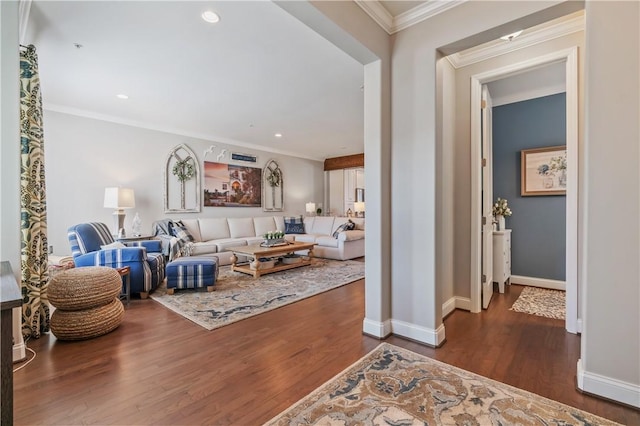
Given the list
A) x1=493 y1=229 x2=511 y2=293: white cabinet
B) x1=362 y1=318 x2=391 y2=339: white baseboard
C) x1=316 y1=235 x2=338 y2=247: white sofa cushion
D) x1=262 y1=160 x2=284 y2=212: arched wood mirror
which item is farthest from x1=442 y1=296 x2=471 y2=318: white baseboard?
x1=262 y1=160 x2=284 y2=212: arched wood mirror

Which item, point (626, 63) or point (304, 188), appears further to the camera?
point (304, 188)

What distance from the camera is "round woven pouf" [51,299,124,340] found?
234 centimetres

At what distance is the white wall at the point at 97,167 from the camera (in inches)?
179

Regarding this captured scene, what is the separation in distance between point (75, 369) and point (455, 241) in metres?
3.38

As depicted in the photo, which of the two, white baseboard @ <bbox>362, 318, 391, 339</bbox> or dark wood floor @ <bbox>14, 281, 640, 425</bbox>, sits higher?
white baseboard @ <bbox>362, 318, 391, 339</bbox>

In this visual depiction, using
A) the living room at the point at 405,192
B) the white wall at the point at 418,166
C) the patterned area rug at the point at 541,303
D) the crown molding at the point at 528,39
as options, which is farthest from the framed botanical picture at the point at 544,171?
the living room at the point at 405,192

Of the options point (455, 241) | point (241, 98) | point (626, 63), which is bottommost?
point (455, 241)

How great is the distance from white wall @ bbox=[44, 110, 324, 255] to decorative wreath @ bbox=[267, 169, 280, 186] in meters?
1.75

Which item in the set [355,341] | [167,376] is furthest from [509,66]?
[167,376]

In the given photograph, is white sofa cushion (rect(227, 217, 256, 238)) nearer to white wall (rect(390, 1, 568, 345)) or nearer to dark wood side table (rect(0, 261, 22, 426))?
white wall (rect(390, 1, 568, 345))

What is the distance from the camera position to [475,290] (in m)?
3.02

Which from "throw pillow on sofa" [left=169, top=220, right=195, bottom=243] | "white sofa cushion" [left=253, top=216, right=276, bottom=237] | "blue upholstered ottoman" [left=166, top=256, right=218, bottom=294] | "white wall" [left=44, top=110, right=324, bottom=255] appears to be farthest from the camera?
"white sofa cushion" [left=253, top=216, right=276, bottom=237]

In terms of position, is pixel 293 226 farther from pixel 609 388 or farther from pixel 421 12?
pixel 609 388

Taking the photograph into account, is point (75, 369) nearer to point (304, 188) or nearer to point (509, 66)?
point (509, 66)
